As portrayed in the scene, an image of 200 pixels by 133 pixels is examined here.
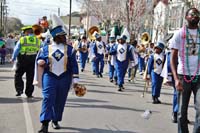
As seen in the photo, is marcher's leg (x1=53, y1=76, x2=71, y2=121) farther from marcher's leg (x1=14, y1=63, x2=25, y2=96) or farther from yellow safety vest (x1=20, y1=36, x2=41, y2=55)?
marcher's leg (x1=14, y1=63, x2=25, y2=96)

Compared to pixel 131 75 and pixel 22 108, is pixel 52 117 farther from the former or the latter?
pixel 131 75

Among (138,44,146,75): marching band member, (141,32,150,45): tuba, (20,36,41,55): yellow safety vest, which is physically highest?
(141,32,150,45): tuba

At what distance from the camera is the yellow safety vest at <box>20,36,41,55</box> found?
10.8 m

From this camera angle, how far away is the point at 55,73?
715 centimetres

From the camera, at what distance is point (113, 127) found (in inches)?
311

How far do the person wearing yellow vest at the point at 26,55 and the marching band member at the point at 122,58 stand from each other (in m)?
3.50

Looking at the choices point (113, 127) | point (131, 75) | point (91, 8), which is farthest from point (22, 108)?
point (91, 8)

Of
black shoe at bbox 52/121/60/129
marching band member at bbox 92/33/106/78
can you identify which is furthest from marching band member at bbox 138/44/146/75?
black shoe at bbox 52/121/60/129

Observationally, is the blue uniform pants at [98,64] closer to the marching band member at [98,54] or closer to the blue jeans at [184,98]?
the marching band member at [98,54]

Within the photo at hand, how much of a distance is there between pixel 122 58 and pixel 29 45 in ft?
12.7

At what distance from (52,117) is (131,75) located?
10706 mm

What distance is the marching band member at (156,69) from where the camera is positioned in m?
11.5

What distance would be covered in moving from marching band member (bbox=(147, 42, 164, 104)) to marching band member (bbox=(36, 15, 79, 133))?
464 cm

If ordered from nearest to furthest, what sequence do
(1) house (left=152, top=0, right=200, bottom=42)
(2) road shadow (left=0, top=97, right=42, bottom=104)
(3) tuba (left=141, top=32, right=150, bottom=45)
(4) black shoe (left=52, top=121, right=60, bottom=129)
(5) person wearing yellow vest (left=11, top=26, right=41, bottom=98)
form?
(4) black shoe (left=52, top=121, right=60, bottom=129), (2) road shadow (left=0, top=97, right=42, bottom=104), (5) person wearing yellow vest (left=11, top=26, right=41, bottom=98), (3) tuba (left=141, top=32, right=150, bottom=45), (1) house (left=152, top=0, right=200, bottom=42)
